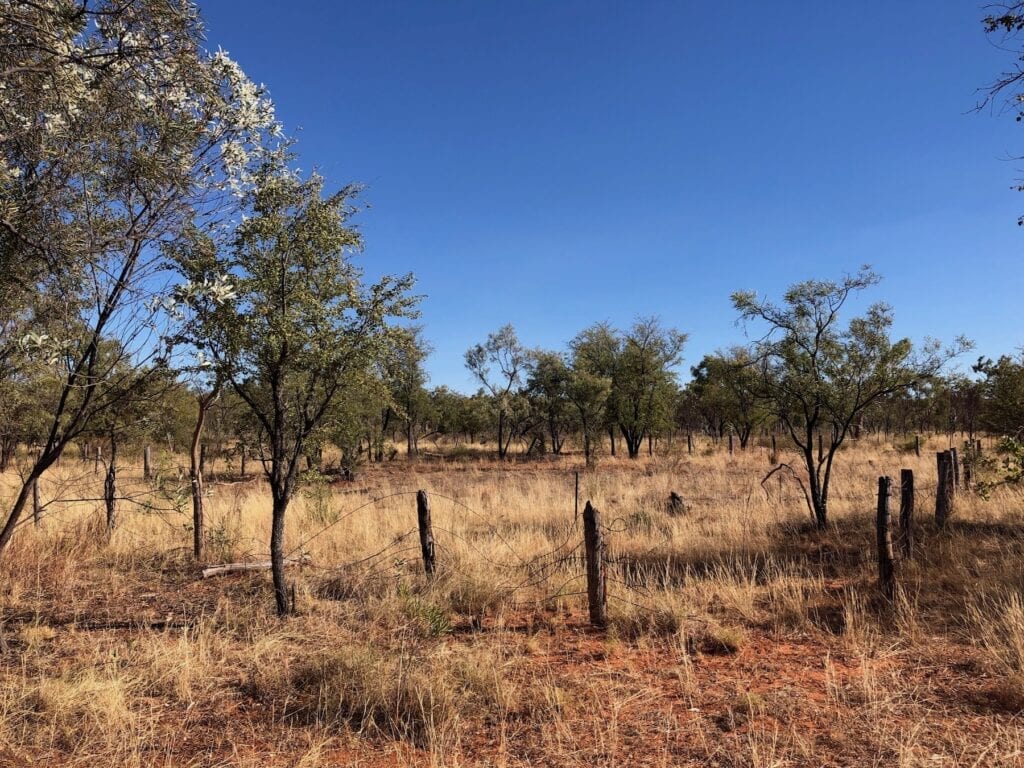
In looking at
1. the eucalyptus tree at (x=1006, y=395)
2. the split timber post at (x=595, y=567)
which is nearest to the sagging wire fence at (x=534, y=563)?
the split timber post at (x=595, y=567)

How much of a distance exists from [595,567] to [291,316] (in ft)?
13.9

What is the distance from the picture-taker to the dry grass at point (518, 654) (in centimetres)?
374

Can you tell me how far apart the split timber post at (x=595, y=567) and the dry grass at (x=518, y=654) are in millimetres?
170

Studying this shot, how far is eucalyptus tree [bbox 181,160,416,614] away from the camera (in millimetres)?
5641

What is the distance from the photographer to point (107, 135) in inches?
184


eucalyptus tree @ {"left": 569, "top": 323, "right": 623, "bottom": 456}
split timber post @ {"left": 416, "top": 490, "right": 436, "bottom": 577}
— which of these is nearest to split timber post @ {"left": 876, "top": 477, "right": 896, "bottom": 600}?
split timber post @ {"left": 416, "top": 490, "right": 436, "bottom": 577}

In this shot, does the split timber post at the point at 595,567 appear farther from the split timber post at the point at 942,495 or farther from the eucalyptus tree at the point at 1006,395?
the eucalyptus tree at the point at 1006,395

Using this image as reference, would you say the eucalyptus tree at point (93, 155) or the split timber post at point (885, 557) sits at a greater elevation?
the eucalyptus tree at point (93, 155)

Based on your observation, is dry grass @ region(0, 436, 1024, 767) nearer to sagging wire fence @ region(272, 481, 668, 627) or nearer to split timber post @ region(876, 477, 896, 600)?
sagging wire fence @ region(272, 481, 668, 627)

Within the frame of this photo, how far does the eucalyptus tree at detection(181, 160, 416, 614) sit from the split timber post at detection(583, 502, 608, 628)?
2.95 m

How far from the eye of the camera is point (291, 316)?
18.8ft

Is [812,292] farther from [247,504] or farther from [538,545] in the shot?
[247,504]

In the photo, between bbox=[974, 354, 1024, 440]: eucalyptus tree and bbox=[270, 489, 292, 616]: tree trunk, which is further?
bbox=[974, 354, 1024, 440]: eucalyptus tree

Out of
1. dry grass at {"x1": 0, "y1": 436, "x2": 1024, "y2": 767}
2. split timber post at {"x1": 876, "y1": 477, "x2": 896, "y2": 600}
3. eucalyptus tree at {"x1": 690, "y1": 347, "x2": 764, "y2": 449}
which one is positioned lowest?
dry grass at {"x1": 0, "y1": 436, "x2": 1024, "y2": 767}
